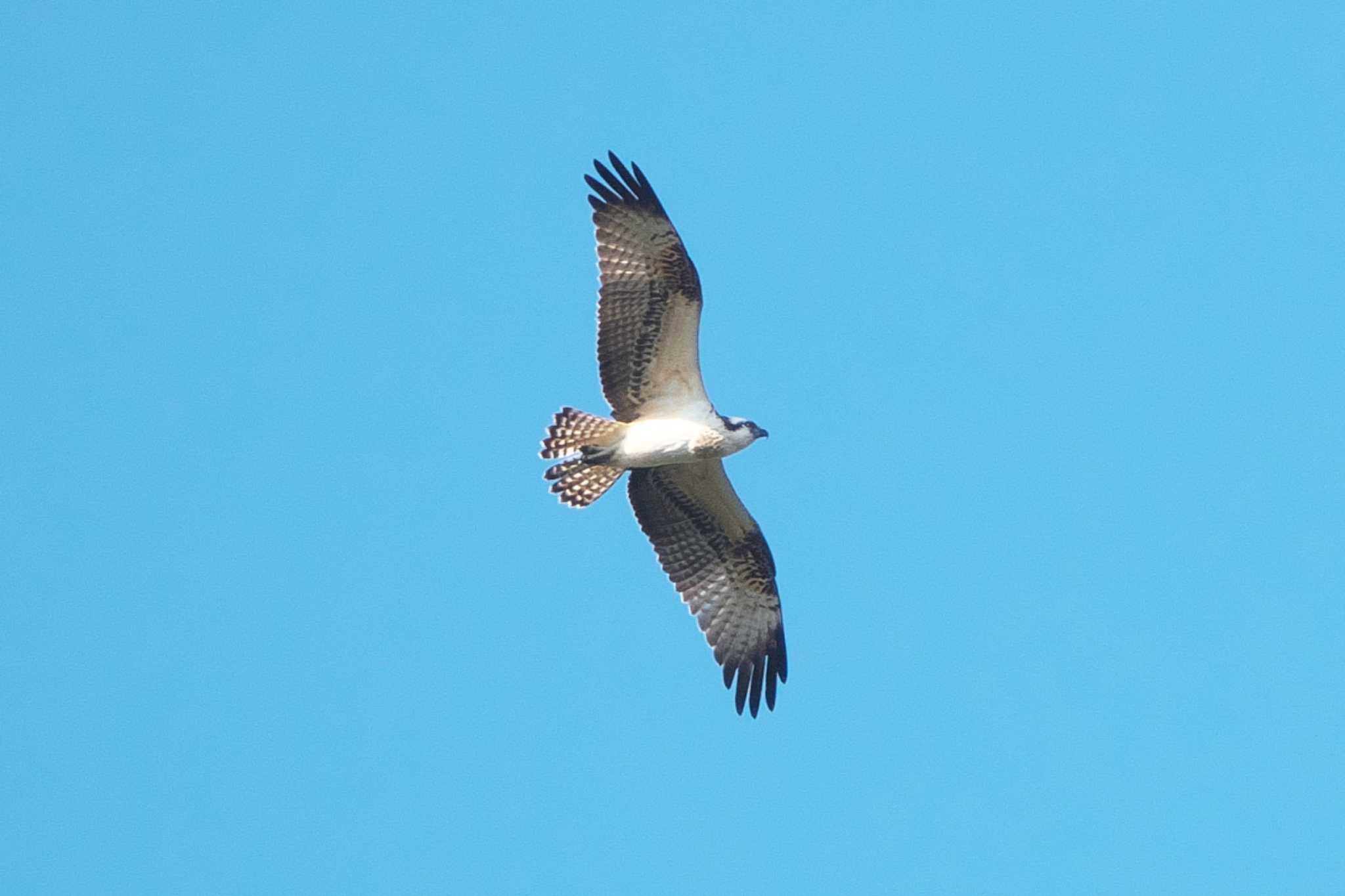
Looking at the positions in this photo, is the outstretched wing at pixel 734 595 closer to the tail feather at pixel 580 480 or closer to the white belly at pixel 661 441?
the tail feather at pixel 580 480

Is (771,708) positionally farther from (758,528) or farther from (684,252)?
(684,252)

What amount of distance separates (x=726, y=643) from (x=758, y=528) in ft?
3.23

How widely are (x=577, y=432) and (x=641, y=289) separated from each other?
129cm

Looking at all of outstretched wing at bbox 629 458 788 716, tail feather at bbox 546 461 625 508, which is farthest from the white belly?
outstretched wing at bbox 629 458 788 716

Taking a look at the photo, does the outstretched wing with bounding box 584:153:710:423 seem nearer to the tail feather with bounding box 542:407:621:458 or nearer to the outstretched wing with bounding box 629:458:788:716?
the tail feather with bounding box 542:407:621:458

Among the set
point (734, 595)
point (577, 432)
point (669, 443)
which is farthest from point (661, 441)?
point (734, 595)

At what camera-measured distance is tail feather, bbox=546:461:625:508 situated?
16062mm

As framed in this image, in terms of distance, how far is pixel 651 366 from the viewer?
15.7 metres

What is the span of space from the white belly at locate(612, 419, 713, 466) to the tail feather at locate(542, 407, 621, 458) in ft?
0.38

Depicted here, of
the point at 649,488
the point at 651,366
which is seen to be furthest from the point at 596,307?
the point at 649,488

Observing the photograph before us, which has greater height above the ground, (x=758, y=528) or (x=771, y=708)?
(x=758, y=528)

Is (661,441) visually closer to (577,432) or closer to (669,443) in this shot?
(669,443)

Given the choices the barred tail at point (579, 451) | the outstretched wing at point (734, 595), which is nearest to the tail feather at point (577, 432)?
the barred tail at point (579, 451)

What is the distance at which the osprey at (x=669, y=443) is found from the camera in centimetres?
1543
